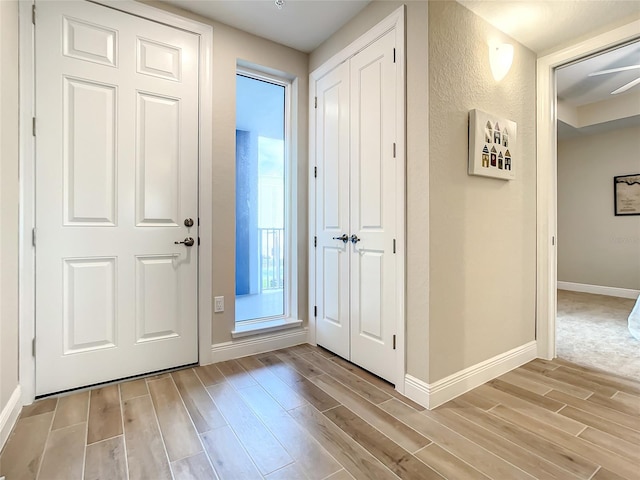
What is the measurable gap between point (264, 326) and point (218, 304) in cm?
44

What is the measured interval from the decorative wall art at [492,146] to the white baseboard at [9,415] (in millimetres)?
2714

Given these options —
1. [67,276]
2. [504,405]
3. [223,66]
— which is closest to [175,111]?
[223,66]

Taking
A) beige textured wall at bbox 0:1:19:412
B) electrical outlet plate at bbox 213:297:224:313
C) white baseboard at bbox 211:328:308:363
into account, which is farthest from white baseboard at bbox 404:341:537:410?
beige textured wall at bbox 0:1:19:412

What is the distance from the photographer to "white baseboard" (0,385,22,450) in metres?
1.48

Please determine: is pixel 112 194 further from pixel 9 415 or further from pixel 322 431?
pixel 322 431

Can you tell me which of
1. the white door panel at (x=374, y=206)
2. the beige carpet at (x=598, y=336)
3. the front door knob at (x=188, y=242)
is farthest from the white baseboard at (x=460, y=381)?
the front door knob at (x=188, y=242)

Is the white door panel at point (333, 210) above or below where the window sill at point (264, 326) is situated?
above

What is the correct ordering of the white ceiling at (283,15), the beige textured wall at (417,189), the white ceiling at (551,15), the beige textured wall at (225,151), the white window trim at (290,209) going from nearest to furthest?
the beige textured wall at (417,189), the white ceiling at (551,15), the white ceiling at (283,15), the beige textured wall at (225,151), the white window trim at (290,209)

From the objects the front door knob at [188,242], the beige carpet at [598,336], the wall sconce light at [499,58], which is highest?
the wall sconce light at [499,58]

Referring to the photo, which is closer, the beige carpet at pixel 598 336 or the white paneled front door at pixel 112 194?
the white paneled front door at pixel 112 194

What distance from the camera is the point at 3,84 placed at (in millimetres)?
1558

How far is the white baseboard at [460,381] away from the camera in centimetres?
181

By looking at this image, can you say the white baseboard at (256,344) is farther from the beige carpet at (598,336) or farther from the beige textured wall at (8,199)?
the beige carpet at (598,336)

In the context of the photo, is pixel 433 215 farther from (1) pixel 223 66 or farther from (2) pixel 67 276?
(2) pixel 67 276
